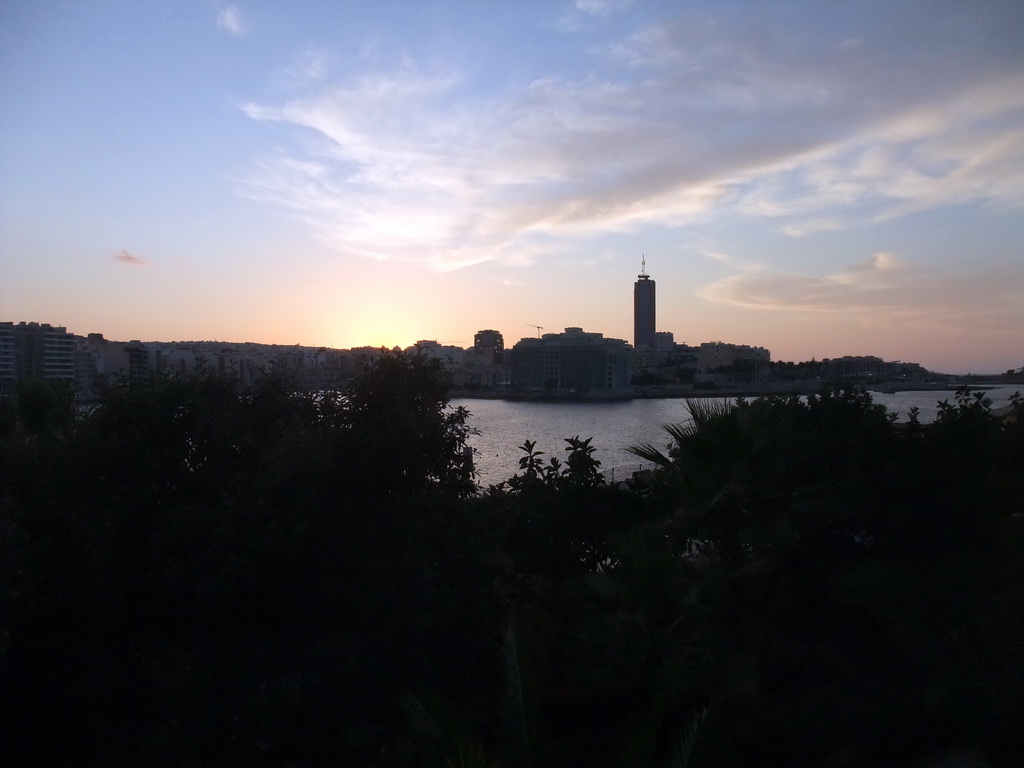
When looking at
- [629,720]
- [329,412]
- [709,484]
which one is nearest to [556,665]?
[629,720]

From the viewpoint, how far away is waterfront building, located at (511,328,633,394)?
250 feet

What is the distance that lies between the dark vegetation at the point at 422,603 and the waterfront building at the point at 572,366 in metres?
62.0

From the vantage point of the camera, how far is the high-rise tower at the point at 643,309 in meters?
191

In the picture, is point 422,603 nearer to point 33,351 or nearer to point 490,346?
point 33,351

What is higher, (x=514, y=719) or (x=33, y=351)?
(x=33, y=351)

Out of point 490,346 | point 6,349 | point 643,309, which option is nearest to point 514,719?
point 6,349

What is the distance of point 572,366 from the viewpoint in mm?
81812

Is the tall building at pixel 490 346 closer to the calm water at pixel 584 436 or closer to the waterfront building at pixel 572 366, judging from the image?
the waterfront building at pixel 572 366

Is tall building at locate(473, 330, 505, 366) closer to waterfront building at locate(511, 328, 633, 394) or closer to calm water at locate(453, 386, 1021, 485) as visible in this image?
waterfront building at locate(511, 328, 633, 394)

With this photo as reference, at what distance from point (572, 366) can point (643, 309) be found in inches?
4512

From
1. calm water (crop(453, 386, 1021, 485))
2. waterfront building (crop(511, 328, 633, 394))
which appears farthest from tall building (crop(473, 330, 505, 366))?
calm water (crop(453, 386, 1021, 485))

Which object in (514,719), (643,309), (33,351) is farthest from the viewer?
(643,309)

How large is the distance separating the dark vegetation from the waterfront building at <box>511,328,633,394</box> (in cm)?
6200

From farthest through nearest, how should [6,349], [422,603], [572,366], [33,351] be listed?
[572,366]
[33,351]
[6,349]
[422,603]
